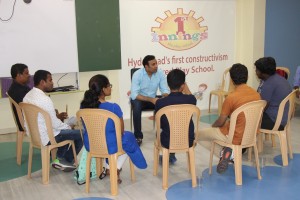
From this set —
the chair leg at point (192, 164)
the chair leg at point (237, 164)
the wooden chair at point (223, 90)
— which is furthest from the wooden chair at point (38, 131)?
the wooden chair at point (223, 90)

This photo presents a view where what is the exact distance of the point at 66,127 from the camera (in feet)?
11.6

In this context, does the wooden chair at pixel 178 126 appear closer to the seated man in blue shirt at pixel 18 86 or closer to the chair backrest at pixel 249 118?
the chair backrest at pixel 249 118

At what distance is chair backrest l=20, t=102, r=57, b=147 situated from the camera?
3.22 m

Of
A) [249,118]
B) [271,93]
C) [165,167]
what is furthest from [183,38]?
[165,167]

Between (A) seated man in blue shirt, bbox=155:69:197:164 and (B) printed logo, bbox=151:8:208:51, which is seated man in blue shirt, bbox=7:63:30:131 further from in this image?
(B) printed logo, bbox=151:8:208:51

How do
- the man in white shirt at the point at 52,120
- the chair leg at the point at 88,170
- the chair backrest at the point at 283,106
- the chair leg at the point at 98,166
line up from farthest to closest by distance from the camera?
the chair backrest at the point at 283,106, the chair leg at the point at 98,166, the man in white shirt at the point at 52,120, the chair leg at the point at 88,170

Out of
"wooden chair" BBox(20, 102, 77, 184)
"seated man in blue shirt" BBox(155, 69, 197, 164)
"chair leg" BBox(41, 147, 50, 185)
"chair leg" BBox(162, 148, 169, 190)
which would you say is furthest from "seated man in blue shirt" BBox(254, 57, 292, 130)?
"chair leg" BBox(41, 147, 50, 185)

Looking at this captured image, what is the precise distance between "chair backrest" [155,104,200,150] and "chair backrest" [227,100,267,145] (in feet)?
1.17

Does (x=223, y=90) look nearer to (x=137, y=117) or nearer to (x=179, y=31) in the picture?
(x=179, y=31)

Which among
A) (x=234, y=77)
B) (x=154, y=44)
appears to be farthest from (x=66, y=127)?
(x=154, y=44)

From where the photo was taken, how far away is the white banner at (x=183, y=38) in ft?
19.6

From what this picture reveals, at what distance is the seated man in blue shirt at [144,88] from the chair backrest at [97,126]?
154cm

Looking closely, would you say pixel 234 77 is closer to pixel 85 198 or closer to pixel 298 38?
pixel 85 198

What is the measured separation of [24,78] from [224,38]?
421 centimetres
